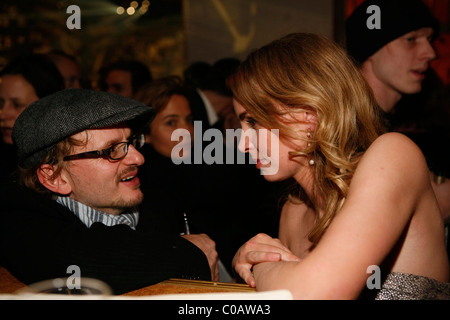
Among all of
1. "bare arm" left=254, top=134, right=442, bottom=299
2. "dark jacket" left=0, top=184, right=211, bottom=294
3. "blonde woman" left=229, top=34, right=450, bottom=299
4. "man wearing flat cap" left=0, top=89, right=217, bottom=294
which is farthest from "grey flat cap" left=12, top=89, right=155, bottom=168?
"bare arm" left=254, top=134, right=442, bottom=299

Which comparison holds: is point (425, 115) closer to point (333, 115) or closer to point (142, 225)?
point (333, 115)

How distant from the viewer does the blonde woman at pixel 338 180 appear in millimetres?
1093

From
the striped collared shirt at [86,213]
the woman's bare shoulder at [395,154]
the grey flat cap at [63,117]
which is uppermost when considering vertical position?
the grey flat cap at [63,117]

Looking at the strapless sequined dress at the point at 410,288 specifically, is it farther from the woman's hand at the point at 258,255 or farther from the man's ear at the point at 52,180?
the man's ear at the point at 52,180

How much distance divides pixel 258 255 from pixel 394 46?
1558 millimetres

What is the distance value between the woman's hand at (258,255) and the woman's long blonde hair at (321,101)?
17cm

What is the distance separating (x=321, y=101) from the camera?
4.76 ft

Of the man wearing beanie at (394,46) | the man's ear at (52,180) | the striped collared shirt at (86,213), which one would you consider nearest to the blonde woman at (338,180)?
the striped collared shirt at (86,213)

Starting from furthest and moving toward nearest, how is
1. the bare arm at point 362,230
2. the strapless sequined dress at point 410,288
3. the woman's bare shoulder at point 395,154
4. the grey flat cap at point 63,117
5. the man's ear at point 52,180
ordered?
the man's ear at point 52,180 → the grey flat cap at point 63,117 → the strapless sequined dress at point 410,288 → the woman's bare shoulder at point 395,154 → the bare arm at point 362,230

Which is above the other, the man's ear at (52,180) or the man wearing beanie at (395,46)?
the man wearing beanie at (395,46)

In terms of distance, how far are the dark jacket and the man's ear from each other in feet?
0.50

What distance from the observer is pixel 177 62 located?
570 cm

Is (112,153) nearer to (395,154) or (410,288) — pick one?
(395,154)

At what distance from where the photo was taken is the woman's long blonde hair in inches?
57.4
